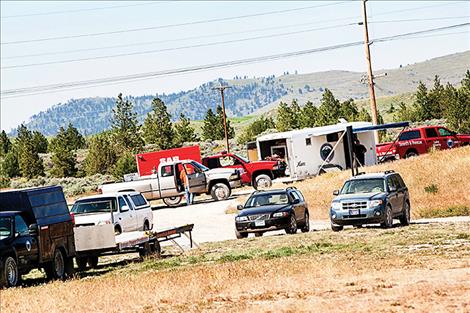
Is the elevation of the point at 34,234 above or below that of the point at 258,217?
above

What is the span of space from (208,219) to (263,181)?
10.7 m

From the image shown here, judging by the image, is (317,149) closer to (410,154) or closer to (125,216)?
(410,154)

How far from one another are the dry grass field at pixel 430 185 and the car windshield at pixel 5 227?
1846 cm

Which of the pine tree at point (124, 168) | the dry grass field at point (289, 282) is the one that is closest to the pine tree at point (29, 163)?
the pine tree at point (124, 168)

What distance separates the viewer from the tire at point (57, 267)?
23.6 metres

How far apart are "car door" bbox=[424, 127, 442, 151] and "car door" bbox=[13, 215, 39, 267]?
3364 cm

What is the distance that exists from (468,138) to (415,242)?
105 ft

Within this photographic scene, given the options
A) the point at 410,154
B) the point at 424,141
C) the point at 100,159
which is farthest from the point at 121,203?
the point at 100,159

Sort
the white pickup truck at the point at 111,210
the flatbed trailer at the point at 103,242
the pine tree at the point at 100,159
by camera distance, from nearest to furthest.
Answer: the flatbed trailer at the point at 103,242 < the white pickup truck at the point at 111,210 < the pine tree at the point at 100,159

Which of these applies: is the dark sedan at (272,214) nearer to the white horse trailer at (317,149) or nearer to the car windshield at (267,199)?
the car windshield at (267,199)

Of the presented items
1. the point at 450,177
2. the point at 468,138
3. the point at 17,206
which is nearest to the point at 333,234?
the point at 17,206

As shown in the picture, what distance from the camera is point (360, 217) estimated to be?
30.0 meters

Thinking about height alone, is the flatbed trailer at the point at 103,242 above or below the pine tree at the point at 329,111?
below

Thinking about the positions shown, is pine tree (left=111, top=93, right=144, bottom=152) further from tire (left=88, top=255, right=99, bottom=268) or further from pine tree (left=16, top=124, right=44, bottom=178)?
tire (left=88, top=255, right=99, bottom=268)
